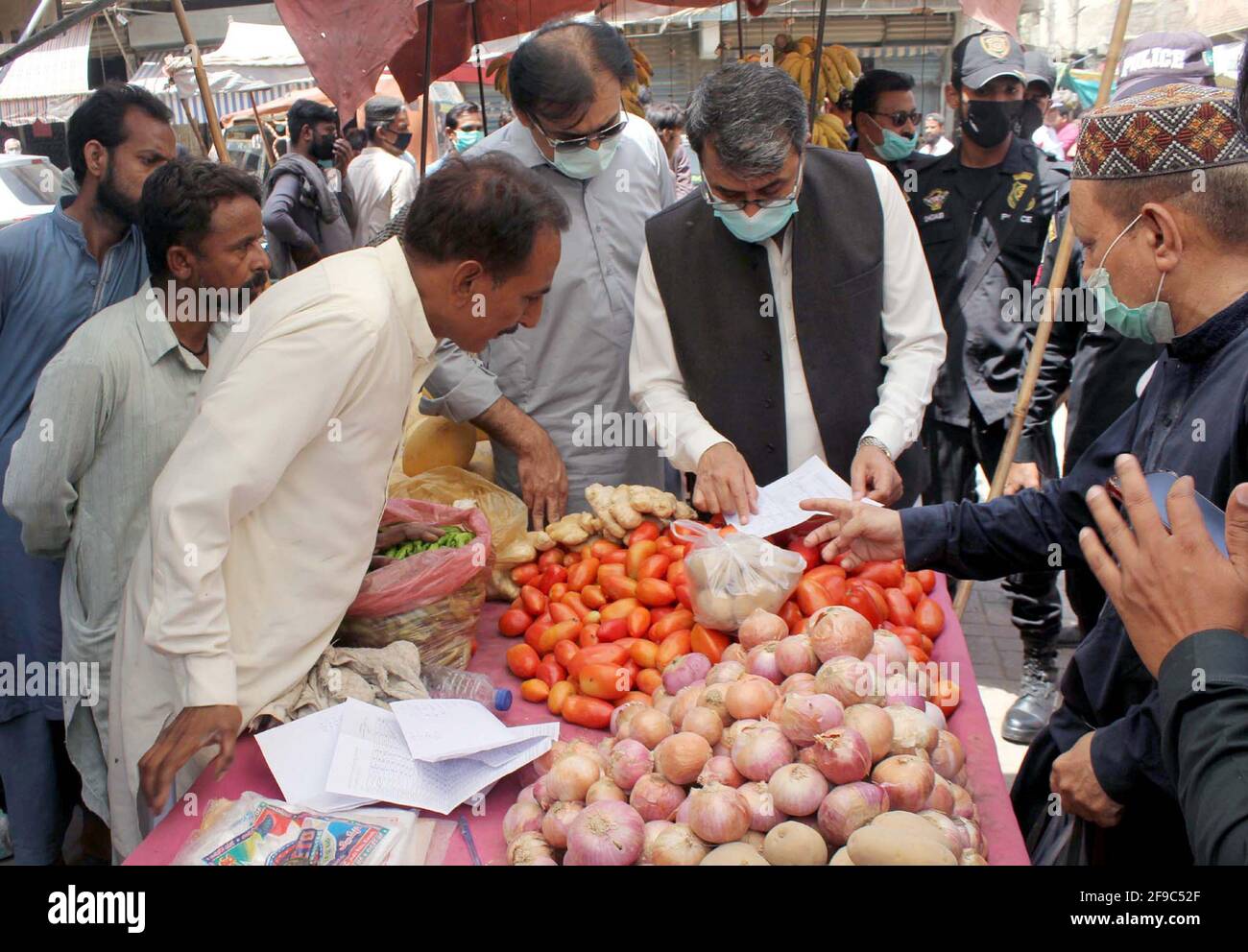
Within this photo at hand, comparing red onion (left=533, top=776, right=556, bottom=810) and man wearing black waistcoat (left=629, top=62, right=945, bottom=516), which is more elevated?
man wearing black waistcoat (left=629, top=62, right=945, bottom=516)

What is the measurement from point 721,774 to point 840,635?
1.25 ft

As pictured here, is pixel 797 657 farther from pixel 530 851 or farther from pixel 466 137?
pixel 466 137

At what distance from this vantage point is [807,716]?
159cm

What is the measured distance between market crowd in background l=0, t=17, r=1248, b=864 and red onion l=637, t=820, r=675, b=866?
2.30 ft

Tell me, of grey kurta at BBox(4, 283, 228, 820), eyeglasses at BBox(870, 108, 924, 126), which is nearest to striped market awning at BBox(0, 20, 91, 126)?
eyeglasses at BBox(870, 108, 924, 126)

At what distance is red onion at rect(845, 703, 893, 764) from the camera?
1.58 m

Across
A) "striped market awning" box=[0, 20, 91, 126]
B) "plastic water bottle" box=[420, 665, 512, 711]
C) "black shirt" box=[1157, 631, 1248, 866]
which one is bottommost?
"plastic water bottle" box=[420, 665, 512, 711]

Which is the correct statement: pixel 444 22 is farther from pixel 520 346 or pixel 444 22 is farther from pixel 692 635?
pixel 692 635

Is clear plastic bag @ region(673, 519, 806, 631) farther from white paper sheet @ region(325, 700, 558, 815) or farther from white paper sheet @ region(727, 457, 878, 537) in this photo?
white paper sheet @ region(325, 700, 558, 815)

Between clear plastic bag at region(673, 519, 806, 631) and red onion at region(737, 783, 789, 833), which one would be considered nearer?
red onion at region(737, 783, 789, 833)

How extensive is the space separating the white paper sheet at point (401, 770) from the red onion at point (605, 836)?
0.28 meters

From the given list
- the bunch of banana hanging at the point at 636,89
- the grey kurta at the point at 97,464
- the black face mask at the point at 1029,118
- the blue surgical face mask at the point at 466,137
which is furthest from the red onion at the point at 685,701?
the blue surgical face mask at the point at 466,137

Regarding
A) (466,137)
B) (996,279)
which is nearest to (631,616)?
(996,279)

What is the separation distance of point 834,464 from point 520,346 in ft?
→ 3.49
